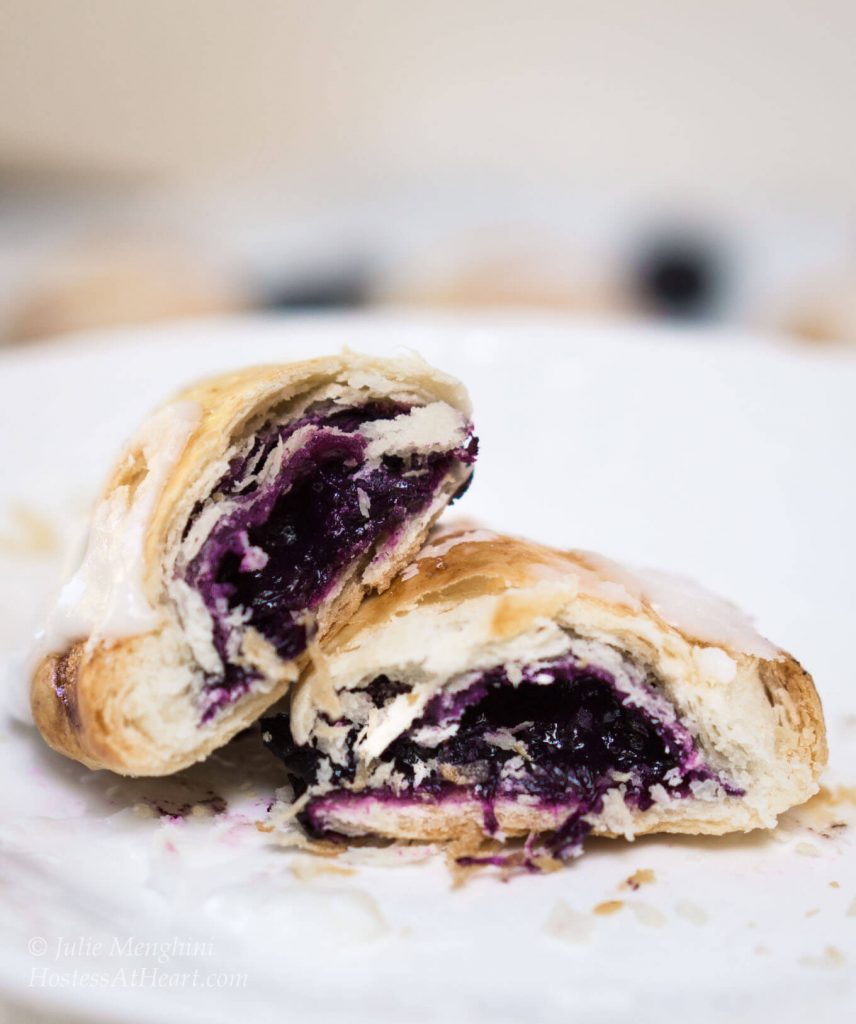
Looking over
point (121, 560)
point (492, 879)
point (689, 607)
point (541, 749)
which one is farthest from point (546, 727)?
point (121, 560)

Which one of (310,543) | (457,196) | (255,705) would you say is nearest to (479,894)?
(255,705)

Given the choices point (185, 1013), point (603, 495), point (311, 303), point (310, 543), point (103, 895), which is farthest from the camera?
point (311, 303)

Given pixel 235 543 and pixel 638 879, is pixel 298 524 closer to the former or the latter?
pixel 235 543

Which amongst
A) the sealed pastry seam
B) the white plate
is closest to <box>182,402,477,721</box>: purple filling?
the sealed pastry seam

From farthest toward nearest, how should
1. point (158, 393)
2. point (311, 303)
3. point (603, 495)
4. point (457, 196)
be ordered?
point (457, 196) → point (311, 303) → point (158, 393) → point (603, 495)

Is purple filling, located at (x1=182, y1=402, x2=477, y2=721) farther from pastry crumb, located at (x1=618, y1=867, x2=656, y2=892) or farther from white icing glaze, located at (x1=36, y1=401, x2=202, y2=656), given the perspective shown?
pastry crumb, located at (x1=618, y1=867, x2=656, y2=892)

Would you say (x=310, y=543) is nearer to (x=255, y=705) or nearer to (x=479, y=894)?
(x=255, y=705)
